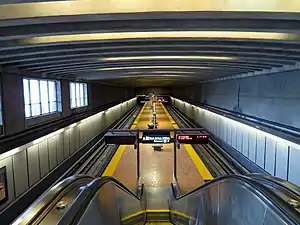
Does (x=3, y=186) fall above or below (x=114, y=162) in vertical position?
above

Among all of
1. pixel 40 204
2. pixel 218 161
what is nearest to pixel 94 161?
pixel 218 161

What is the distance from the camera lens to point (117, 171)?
13.6m

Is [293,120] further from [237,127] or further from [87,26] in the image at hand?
[87,26]

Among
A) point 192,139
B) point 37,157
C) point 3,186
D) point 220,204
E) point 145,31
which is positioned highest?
point 145,31

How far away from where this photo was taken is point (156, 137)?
399 inches

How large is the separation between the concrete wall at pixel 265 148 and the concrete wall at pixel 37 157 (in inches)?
296

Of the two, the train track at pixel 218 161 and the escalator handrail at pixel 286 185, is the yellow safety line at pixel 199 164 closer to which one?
the train track at pixel 218 161

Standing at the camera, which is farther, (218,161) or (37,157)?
(218,161)

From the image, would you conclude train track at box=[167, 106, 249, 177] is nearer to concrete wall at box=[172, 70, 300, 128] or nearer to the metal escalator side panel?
concrete wall at box=[172, 70, 300, 128]

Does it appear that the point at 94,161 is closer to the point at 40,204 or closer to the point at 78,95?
the point at 78,95

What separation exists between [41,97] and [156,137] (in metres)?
5.42

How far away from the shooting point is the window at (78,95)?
56.9ft

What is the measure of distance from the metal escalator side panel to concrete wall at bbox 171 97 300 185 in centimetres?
311

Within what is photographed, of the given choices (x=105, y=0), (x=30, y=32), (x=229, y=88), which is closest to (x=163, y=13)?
(x=105, y=0)
